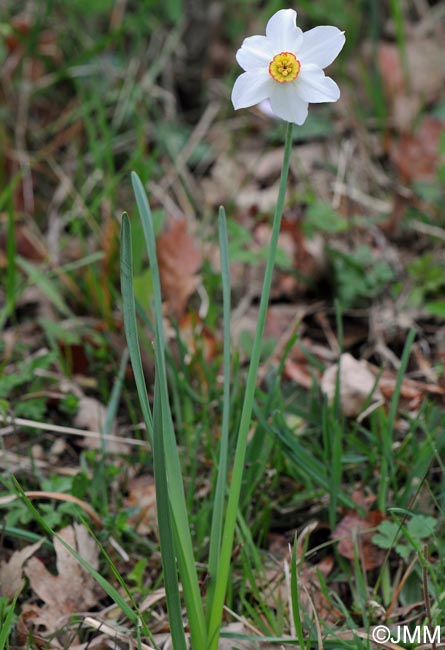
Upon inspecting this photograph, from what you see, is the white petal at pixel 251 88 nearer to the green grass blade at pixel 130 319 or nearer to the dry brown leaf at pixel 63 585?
the green grass blade at pixel 130 319

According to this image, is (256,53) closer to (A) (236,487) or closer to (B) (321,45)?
(B) (321,45)

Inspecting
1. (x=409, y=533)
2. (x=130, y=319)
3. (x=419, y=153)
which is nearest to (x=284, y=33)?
(x=130, y=319)

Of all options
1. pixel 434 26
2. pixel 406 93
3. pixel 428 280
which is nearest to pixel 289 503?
pixel 428 280

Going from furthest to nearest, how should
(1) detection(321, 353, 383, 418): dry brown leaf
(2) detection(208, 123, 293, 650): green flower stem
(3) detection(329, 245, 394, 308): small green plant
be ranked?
(3) detection(329, 245, 394, 308): small green plant
(1) detection(321, 353, 383, 418): dry brown leaf
(2) detection(208, 123, 293, 650): green flower stem

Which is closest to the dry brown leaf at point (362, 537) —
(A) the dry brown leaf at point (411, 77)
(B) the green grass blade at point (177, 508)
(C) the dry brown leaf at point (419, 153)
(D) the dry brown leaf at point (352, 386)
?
(D) the dry brown leaf at point (352, 386)

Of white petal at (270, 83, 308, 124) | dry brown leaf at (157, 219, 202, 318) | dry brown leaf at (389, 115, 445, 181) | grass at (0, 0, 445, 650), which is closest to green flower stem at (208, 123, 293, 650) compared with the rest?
grass at (0, 0, 445, 650)

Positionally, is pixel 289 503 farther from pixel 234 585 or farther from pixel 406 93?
pixel 406 93

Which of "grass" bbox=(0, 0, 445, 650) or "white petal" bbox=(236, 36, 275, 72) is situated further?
"grass" bbox=(0, 0, 445, 650)

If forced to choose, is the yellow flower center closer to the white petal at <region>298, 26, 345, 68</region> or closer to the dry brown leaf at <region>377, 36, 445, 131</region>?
the white petal at <region>298, 26, 345, 68</region>
